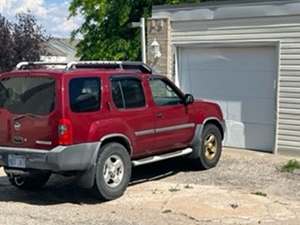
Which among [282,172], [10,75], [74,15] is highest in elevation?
[74,15]

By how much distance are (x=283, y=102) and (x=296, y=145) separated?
2.96 ft

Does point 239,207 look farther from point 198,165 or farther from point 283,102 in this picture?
point 283,102

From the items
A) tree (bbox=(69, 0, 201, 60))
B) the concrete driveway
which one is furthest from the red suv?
tree (bbox=(69, 0, 201, 60))

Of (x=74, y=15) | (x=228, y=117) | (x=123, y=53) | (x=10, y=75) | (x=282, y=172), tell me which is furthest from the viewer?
(x=74, y=15)

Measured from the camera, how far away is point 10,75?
9.80 metres

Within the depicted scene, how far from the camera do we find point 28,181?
10.5m

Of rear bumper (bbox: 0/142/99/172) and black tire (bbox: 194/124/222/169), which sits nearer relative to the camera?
rear bumper (bbox: 0/142/99/172)

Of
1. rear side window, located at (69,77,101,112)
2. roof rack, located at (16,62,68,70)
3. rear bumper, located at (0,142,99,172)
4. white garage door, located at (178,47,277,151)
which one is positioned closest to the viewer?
rear bumper, located at (0,142,99,172)

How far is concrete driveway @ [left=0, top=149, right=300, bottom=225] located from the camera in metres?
8.69

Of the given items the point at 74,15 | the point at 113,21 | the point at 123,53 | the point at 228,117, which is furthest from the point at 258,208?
the point at 74,15

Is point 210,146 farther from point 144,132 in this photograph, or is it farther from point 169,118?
point 144,132

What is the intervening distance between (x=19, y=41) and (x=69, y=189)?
30.9 feet

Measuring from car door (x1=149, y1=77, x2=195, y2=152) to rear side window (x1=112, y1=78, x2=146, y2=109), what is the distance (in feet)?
1.09

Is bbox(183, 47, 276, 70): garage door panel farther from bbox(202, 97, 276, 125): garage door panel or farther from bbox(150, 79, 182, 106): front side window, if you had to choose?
bbox(150, 79, 182, 106): front side window
